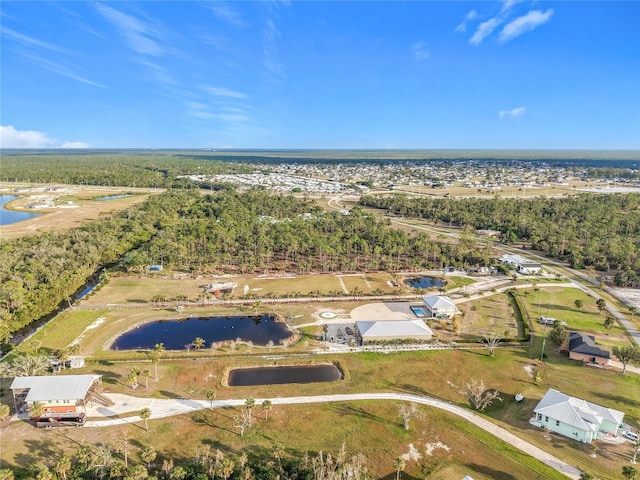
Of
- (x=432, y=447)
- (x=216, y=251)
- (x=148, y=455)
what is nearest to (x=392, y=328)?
(x=432, y=447)

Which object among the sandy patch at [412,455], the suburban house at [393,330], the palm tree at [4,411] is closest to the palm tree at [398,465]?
the sandy patch at [412,455]

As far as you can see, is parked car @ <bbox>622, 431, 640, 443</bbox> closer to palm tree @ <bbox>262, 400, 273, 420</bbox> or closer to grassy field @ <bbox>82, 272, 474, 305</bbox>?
palm tree @ <bbox>262, 400, 273, 420</bbox>

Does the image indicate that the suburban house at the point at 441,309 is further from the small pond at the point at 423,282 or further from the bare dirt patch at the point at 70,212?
the bare dirt patch at the point at 70,212

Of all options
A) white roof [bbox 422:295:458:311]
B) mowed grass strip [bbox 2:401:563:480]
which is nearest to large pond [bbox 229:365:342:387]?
mowed grass strip [bbox 2:401:563:480]

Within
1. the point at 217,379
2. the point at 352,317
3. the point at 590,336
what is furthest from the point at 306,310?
the point at 590,336

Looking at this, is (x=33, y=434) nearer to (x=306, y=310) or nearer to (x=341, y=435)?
(x=341, y=435)

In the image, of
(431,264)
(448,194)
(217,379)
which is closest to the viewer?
(217,379)
